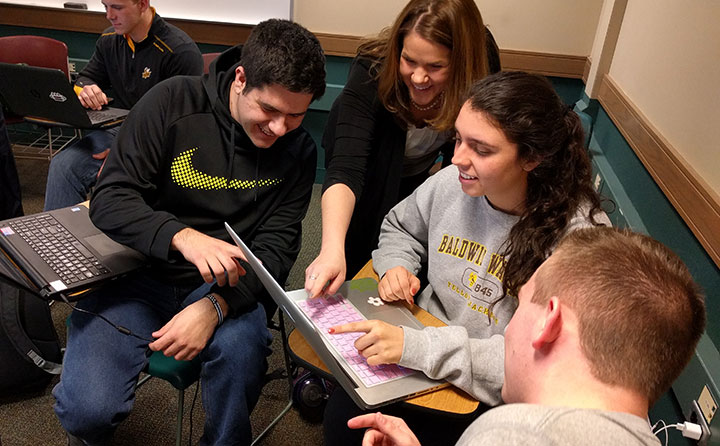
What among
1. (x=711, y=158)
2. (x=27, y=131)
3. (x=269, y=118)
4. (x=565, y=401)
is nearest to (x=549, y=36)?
(x=711, y=158)

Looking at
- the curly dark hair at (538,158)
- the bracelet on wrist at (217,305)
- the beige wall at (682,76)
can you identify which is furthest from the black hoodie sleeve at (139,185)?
the beige wall at (682,76)

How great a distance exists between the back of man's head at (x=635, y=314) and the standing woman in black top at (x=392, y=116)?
2.24 ft

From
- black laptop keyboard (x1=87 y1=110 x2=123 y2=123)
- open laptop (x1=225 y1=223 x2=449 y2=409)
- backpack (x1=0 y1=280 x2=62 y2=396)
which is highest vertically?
open laptop (x1=225 y1=223 x2=449 y2=409)

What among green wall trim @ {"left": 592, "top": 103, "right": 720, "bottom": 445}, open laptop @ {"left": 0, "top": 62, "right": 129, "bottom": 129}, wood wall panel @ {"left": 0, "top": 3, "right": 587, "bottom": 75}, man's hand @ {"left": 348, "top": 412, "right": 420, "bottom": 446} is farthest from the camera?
wood wall panel @ {"left": 0, "top": 3, "right": 587, "bottom": 75}

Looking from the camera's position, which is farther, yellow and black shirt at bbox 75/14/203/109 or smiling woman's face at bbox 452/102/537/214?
yellow and black shirt at bbox 75/14/203/109

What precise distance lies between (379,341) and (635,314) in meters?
0.51

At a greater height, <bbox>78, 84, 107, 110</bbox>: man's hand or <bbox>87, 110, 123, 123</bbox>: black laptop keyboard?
<bbox>78, 84, 107, 110</bbox>: man's hand

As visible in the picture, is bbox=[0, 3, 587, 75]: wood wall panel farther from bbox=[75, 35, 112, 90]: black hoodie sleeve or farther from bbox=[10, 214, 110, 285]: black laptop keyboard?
bbox=[10, 214, 110, 285]: black laptop keyboard

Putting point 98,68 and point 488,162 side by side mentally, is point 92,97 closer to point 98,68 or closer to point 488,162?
point 98,68

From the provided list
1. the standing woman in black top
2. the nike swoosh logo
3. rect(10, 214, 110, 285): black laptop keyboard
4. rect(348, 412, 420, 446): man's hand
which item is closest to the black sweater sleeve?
the standing woman in black top

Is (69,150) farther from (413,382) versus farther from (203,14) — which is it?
(413,382)

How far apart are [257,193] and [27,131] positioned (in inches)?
124

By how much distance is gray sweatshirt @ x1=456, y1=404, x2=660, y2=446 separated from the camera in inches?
23.4

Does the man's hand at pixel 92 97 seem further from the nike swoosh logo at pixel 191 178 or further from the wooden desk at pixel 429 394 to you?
the wooden desk at pixel 429 394
